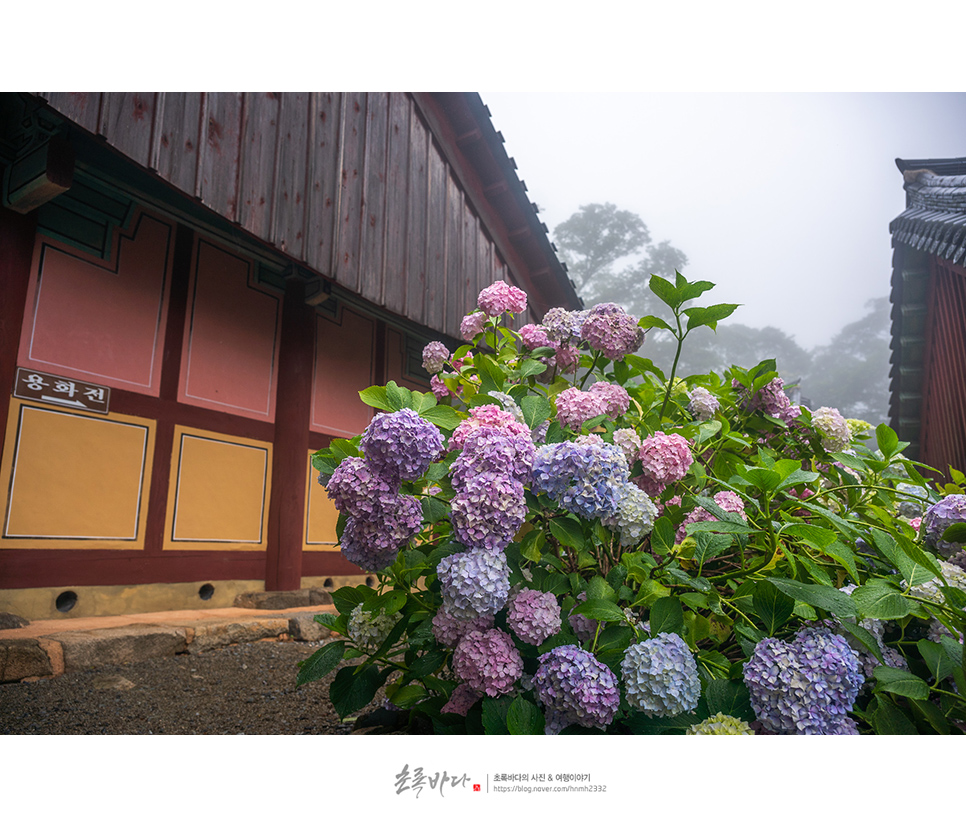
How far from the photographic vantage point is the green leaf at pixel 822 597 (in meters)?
0.59

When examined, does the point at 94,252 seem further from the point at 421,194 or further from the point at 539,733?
the point at 539,733

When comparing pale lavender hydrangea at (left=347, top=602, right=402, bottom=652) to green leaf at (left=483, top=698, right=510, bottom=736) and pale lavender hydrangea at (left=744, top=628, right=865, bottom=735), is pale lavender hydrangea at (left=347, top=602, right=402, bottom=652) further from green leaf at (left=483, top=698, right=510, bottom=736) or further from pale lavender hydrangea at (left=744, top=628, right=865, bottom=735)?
pale lavender hydrangea at (left=744, top=628, right=865, bottom=735)

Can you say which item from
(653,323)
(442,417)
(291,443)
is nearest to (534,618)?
(442,417)

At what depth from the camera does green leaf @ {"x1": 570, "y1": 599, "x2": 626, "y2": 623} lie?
63 centimetres

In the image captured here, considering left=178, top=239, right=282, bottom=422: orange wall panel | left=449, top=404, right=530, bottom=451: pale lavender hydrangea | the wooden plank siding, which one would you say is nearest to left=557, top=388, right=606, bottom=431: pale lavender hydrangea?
left=449, top=404, right=530, bottom=451: pale lavender hydrangea

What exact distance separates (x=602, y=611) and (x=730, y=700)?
17 cm

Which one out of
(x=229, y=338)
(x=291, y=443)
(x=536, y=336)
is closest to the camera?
(x=536, y=336)

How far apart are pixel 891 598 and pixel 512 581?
1.38 feet

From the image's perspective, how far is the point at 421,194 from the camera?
3.88 m

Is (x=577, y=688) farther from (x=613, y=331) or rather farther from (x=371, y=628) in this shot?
(x=613, y=331)

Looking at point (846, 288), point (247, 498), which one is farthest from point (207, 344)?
point (846, 288)

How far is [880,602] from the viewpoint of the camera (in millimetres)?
600

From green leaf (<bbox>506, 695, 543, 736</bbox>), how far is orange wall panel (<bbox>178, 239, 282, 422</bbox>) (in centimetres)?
311

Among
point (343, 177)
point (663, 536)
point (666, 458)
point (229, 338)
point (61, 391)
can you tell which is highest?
point (343, 177)
